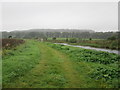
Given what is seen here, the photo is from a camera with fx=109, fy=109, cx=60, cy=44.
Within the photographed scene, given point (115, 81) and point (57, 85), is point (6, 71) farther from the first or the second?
point (115, 81)

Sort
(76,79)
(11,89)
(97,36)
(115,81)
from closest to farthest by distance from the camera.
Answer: (11,89)
(115,81)
(76,79)
(97,36)

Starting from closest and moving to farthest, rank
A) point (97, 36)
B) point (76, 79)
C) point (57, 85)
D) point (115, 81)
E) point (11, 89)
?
point (11, 89)
point (57, 85)
point (115, 81)
point (76, 79)
point (97, 36)

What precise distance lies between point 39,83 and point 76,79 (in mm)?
2553

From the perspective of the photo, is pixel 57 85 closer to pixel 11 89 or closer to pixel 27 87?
pixel 27 87

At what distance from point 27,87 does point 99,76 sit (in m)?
5.05

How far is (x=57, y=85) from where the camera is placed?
21.8 feet

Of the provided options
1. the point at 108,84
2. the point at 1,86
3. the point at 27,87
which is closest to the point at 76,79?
the point at 108,84

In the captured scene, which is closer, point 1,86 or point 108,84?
point 1,86

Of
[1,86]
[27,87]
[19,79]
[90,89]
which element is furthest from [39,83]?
[90,89]

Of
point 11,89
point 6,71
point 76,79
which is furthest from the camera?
point 6,71

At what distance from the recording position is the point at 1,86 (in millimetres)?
6312

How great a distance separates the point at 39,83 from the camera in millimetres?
6820

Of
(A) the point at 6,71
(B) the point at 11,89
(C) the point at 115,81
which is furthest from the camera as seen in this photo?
(A) the point at 6,71

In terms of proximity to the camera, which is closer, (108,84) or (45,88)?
(45,88)
